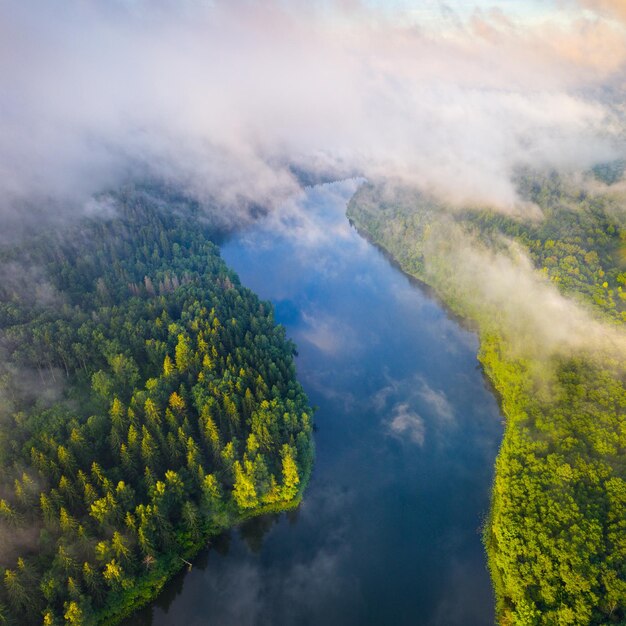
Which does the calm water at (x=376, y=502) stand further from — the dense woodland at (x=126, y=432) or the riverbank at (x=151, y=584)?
the dense woodland at (x=126, y=432)

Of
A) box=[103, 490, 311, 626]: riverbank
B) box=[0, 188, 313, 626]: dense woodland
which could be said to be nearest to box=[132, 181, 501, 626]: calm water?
box=[103, 490, 311, 626]: riverbank

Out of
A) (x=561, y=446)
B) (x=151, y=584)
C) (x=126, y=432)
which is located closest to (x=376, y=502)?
(x=561, y=446)

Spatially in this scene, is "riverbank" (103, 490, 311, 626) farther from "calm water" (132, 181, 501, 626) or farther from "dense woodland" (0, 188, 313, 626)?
"calm water" (132, 181, 501, 626)

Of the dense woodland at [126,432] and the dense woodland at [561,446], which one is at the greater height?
the dense woodland at [561,446]

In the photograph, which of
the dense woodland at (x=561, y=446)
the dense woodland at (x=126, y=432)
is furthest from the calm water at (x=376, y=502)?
the dense woodland at (x=126, y=432)

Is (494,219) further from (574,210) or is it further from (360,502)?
(360,502)

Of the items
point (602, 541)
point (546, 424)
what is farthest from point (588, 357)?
point (602, 541)
